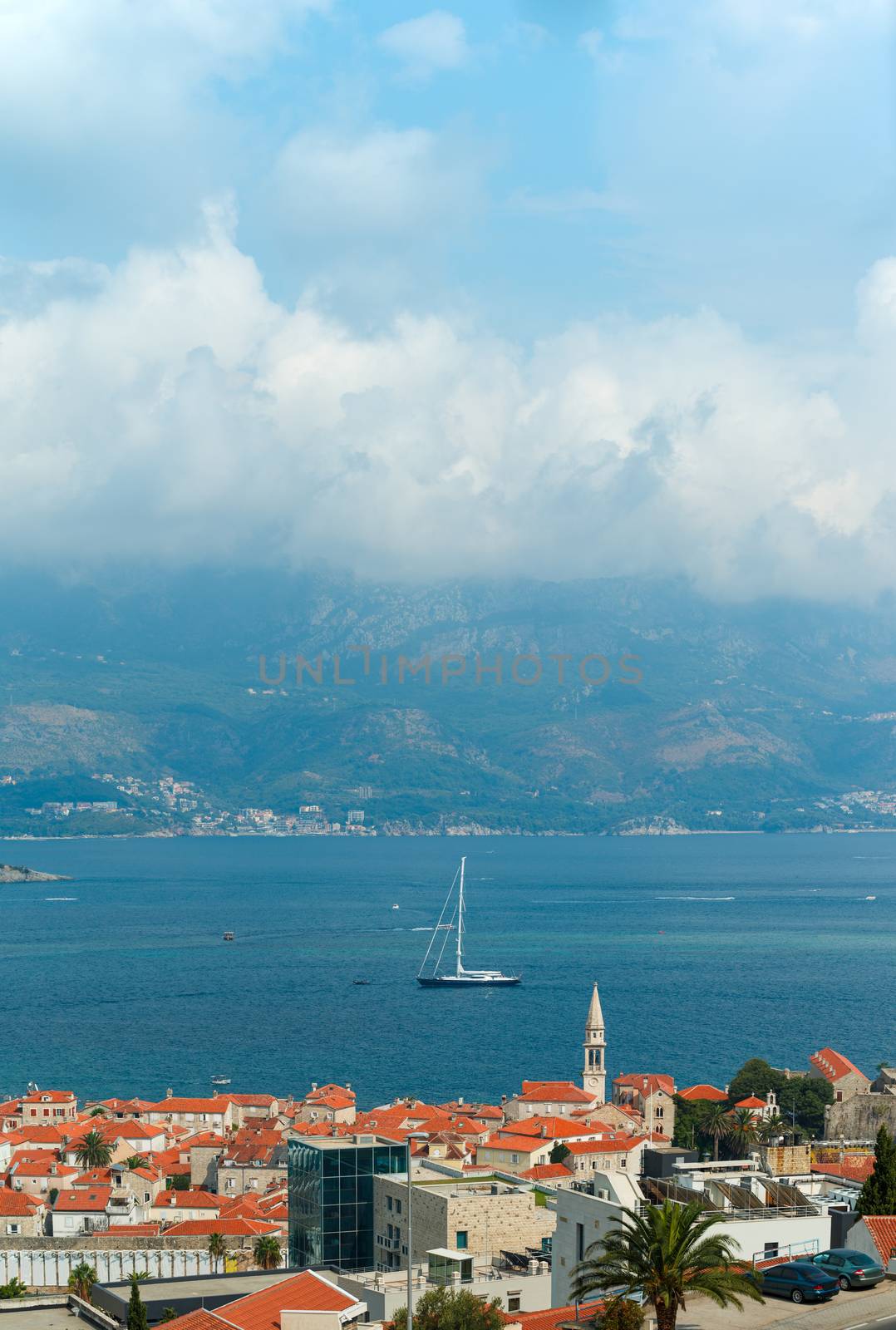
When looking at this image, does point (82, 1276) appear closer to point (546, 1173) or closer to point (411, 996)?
point (546, 1173)

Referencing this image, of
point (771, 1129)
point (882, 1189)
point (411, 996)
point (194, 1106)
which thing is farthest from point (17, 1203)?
point (411, 996)

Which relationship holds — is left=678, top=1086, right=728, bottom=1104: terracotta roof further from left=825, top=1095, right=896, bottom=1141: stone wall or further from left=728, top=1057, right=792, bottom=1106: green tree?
left=825, top=1095, right=896, bottom=1141: stone wall

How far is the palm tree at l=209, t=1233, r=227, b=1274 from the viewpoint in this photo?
132 feet

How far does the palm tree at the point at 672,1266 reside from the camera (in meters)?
15.4

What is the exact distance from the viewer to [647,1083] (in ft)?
212

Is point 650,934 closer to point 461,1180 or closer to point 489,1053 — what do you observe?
point 489,1053

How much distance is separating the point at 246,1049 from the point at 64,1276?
166ft

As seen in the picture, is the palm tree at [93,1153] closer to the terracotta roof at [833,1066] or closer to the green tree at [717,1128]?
the green tree at [717,1128]

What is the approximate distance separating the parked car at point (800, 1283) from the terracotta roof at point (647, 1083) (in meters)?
48.3

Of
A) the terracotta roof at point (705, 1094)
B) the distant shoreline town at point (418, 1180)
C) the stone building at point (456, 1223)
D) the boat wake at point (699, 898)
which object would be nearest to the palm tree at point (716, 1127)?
the distant shoreline town at point (418, 1180)

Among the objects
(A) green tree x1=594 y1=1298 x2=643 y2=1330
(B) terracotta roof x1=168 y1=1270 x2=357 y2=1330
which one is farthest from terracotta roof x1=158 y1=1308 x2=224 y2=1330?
(A) green tree x1=594 y1=1298 x2=643 y2=1330

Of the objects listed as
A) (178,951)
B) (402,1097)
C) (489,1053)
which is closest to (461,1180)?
(402,1097)

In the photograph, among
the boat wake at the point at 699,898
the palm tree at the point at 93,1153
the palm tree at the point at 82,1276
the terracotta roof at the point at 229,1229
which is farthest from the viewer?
the boat wake at the point at 699,898

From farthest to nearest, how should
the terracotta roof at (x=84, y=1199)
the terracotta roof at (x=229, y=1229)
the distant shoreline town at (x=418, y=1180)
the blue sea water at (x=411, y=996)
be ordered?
the blue sea water at (x=411, y=996) < the terracotta roof at (x=84, y=1199) < the terracotta roof at (x=229, y=1229) < the distant shoreline town at (x=418, y=1180)
